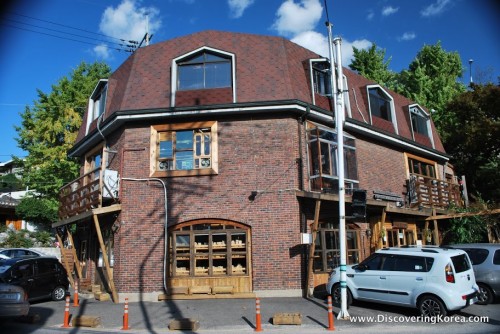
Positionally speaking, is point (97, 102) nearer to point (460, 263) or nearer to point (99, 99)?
point (99, 99)

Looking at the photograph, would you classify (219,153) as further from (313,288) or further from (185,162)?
(313,288)

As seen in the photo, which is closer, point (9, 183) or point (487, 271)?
point (487, 271)

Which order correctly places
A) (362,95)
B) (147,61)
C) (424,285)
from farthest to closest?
(362,95) → (147,61) → (424,285)

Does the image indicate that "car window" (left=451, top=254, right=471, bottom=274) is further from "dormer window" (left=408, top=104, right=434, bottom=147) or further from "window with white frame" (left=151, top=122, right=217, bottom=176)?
"dormer window" (left=408, top=104, right=434, bottom=147)

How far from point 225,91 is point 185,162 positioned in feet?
9.55

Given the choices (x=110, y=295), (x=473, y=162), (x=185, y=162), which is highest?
(x=473, y=162)

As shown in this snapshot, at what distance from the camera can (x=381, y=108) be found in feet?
64.6

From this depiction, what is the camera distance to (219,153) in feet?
48.5

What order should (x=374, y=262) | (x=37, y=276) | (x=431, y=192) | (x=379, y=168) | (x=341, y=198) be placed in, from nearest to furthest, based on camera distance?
(x=341, y=198)
(x=374, y=262)
(x=37, y=276)
(x=379, y=168)
(x=431, y=192)

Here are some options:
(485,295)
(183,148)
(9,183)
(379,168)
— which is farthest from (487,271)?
(9,183)

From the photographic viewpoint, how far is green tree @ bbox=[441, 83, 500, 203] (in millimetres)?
23000

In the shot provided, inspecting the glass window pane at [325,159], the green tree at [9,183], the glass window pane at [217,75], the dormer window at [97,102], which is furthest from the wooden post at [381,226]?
the green tree at [9,183]

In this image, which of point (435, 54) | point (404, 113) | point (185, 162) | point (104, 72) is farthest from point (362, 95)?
point (104, 72)

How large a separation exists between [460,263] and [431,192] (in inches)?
399
